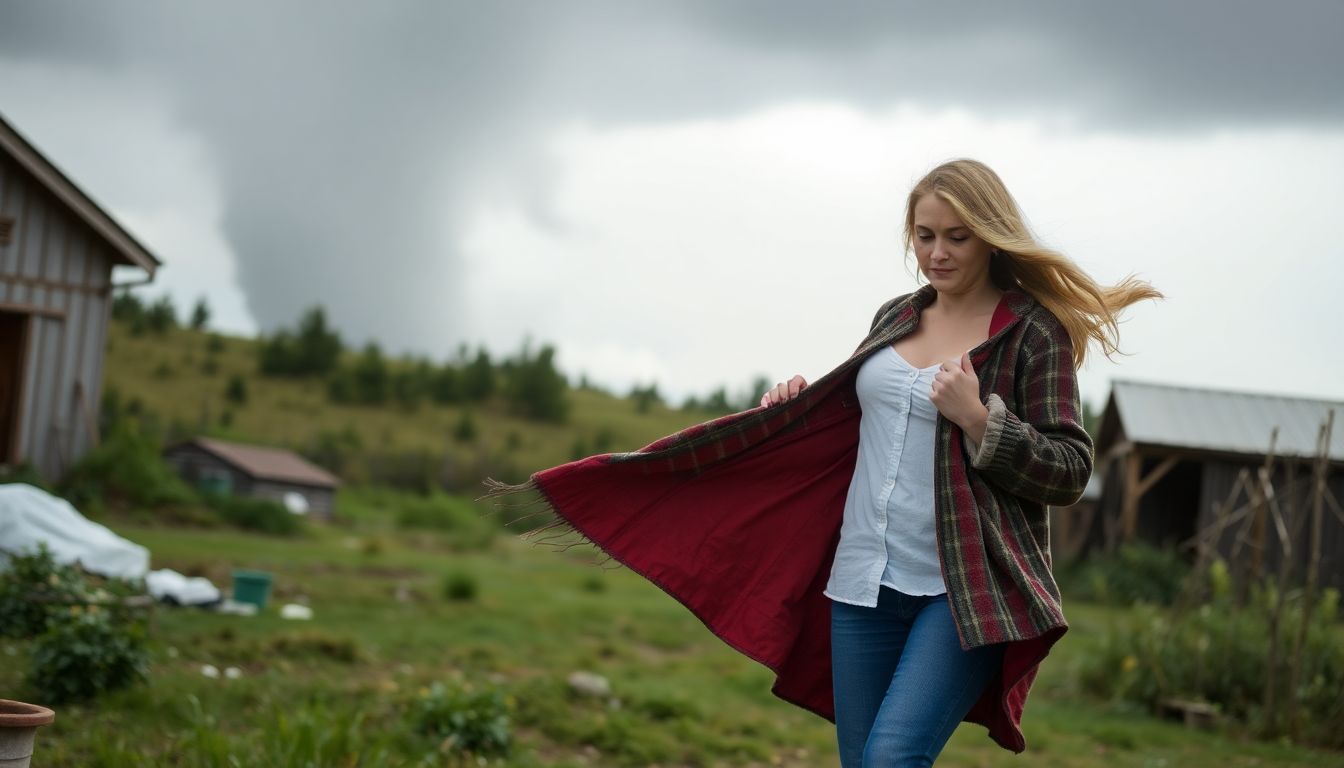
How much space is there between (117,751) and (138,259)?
44.3 ft

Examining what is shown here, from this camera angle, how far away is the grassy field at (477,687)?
18.6 ft

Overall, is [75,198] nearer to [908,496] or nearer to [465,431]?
[908,496]

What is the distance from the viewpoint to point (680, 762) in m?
6.94

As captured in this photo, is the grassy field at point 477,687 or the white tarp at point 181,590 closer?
the grassy field at point 477,687

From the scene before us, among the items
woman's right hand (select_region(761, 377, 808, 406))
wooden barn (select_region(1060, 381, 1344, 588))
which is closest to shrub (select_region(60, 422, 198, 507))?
woman's right hand (select_region(761, 377, 808, 406))

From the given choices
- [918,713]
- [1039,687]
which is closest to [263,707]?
[918,713]

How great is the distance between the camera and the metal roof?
70.1 ft

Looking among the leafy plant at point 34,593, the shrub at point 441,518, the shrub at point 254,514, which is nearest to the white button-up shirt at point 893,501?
the leafy plant at point 34,593

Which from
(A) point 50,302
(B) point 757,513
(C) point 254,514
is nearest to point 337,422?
(C) point 254,514

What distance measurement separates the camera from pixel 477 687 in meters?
7.91

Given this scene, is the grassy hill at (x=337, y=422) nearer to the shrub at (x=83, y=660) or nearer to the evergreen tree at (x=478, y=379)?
the evergreen tree at (x=478, y=379)

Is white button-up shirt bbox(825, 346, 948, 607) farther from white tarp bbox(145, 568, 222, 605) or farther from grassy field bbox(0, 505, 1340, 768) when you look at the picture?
white tarp bbox(145, 568, 222, 605)

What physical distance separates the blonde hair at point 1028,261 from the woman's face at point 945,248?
4 centimetres

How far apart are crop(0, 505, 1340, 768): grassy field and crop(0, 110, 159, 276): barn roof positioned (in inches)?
187
